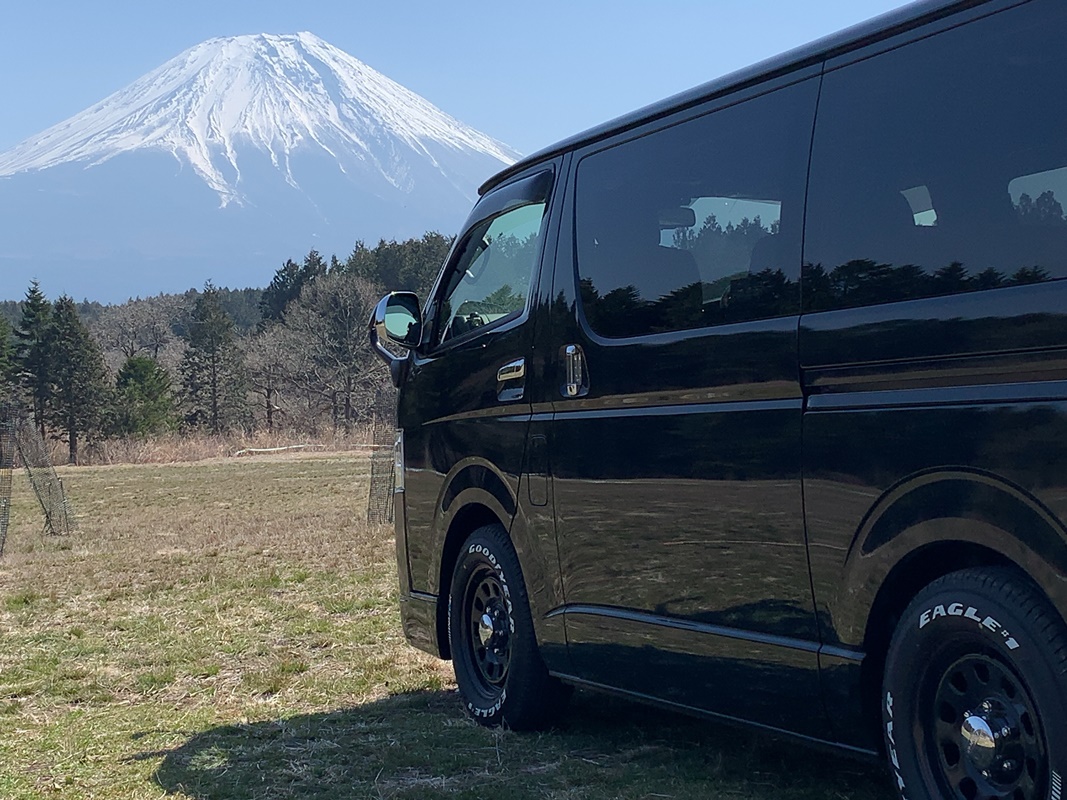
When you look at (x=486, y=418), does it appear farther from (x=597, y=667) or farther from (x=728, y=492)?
(x=728, y=492)

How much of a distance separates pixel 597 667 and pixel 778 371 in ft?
4.85

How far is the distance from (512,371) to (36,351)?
6179 cm

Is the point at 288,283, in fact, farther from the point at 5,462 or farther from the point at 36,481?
the point at 5,462

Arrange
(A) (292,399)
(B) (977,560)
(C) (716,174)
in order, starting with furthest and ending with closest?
(A) (292,399) → (C) (716,174) → (B) (977,560)

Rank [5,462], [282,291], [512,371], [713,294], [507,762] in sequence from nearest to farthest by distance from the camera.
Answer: [713,294] → [507,762] → [512,371] → [5,462] → [282,291]

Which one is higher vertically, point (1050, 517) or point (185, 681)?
point (1050, 517)

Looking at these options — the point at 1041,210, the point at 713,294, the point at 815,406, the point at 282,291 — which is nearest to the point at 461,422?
the point at 713,294

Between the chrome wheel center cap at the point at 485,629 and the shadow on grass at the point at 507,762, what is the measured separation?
360 mm

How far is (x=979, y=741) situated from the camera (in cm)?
319

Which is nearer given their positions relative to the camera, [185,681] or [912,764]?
[912,764]

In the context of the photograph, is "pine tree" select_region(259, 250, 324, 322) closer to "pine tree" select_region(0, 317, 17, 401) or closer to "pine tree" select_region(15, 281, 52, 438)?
A: "pine tree" select_region(15, 281, 52, 438)

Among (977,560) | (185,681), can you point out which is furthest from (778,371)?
(185,681)

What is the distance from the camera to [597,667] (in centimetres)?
472

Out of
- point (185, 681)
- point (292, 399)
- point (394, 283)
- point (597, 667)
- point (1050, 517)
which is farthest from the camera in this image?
point (394, 283)
